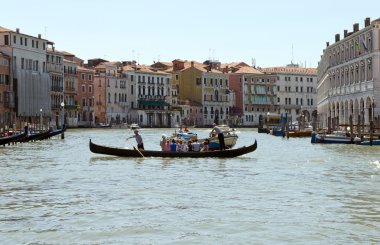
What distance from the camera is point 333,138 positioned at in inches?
1551

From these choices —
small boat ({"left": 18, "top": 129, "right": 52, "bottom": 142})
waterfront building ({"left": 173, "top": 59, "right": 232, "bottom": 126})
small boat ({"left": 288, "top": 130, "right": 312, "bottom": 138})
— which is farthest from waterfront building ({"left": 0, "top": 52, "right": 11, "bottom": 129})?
waterfront building ({"left": 173, "top": 59, "right": 232, "bottom": 126})

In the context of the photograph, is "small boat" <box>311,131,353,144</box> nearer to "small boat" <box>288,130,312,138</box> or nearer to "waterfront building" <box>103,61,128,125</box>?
"small boat" <box>288,130,312,138</box>

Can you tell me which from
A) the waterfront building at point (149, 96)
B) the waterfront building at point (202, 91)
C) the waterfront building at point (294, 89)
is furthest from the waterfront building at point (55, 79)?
the waterfront building at point (294, 89)

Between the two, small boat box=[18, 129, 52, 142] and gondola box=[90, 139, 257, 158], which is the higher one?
small boat box=[18, 129, 52, 142]

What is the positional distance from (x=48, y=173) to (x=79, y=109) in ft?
213

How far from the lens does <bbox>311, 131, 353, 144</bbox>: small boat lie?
3854 cm

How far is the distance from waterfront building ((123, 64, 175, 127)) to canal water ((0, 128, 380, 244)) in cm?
7266

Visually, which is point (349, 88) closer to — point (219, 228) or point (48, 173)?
point (48, 173)

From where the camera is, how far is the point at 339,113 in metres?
55.0

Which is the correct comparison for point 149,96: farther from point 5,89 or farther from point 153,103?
point 5,89

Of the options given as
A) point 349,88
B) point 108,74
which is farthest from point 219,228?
point 108,74

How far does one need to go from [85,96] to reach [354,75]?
143 ft

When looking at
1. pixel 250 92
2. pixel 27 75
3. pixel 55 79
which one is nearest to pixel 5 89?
pixel 27 75

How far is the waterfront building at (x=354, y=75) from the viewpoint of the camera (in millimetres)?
45531
